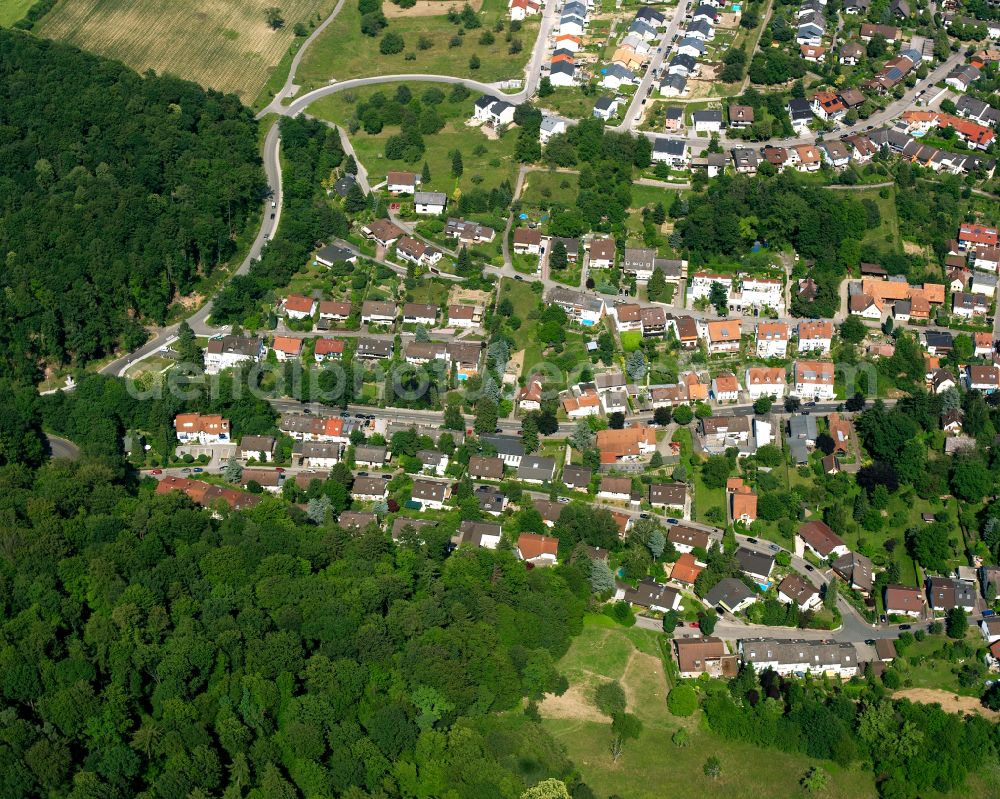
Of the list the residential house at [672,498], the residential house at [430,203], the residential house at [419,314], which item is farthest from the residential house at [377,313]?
the residential house at [672,498]

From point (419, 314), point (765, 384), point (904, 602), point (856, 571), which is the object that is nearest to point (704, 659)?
point (856, 571)

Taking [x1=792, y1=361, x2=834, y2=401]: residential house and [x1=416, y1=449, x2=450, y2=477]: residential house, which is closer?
[x1=416, y1=449, x2=450, y2=477]: residential house

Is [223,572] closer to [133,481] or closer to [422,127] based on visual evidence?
[133,481]

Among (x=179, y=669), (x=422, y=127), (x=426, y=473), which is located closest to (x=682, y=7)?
(x=422, y=127)

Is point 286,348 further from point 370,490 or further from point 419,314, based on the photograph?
point 370,490

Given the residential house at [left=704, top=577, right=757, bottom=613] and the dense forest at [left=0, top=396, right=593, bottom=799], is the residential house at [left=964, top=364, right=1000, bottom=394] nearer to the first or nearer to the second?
the residential house at [left=704, top=577, right=757, bottom=613]

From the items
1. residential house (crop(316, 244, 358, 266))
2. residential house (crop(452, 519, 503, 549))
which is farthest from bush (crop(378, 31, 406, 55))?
residential house (crop(452, 519, 503, 549))

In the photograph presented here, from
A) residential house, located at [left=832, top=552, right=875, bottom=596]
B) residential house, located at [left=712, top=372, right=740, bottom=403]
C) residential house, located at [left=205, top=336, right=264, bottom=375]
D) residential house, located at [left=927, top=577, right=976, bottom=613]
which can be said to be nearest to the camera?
→ residential house, located at [left=927, top=577, right=976, bottom=613]
